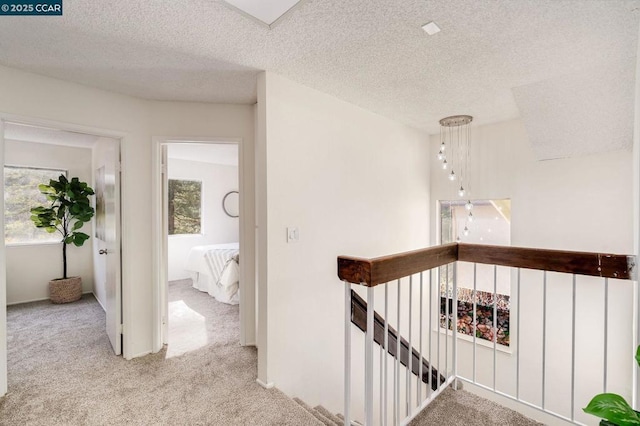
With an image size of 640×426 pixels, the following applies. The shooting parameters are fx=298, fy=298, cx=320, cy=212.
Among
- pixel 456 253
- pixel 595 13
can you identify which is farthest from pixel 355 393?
pixel 595 13

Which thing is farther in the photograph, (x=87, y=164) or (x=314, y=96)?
(x=87, y=164)

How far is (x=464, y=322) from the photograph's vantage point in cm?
383

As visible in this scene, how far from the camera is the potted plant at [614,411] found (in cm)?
89

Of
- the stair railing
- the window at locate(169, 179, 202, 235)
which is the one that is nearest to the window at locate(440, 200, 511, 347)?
the stair railing

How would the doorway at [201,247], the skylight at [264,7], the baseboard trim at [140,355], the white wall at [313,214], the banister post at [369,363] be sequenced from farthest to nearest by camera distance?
1. the doorway at [201,247]
2. the baseboard trim at [140,355]
3. the white wall at [313,214]
4. the skylight at [264,7]
5. the banister post at [369,363]

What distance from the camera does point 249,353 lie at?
107 inches

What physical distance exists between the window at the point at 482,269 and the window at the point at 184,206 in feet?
15.0

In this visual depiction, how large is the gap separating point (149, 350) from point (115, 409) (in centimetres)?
80

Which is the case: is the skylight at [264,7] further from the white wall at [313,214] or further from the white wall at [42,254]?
the white wall at [42,254]

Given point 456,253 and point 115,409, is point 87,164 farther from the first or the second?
point 456,253

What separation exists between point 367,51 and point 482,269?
3.11m

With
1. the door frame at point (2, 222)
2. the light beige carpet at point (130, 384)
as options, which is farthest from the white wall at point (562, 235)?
the door frame at point (2, 222)

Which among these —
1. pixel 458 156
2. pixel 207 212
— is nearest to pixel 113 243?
pixel 207 212

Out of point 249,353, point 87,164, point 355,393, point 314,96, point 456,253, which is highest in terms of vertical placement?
point 314,96
